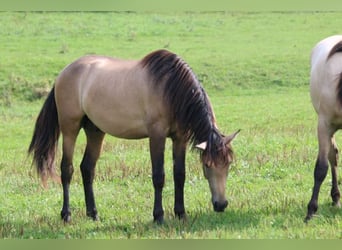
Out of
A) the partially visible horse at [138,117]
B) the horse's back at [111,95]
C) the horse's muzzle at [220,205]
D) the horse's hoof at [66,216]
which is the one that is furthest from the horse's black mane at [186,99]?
the horse's hoof at [66,216]

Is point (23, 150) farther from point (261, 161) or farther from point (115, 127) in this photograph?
point (115, 127)

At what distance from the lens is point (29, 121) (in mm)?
17062

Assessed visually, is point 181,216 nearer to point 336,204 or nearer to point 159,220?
point 159,220

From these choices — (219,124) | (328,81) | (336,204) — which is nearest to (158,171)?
(328,81)

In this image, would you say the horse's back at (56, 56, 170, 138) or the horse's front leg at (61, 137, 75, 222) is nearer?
the horse's back at (56, 56, 170, 138)

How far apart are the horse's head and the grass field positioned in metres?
0.25

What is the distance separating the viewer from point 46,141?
7.62 meters

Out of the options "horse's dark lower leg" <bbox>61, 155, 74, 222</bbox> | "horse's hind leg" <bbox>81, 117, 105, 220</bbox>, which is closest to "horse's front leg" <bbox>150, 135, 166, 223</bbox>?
"horse's hind leg" <bbox>81, 117, 105, 220</bbox>

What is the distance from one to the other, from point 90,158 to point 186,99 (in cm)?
175

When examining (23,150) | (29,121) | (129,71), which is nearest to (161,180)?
(129,71)

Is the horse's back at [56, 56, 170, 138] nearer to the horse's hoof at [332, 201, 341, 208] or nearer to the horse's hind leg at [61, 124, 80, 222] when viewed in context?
the horse's hind leg at [61, 124, 80, 222]

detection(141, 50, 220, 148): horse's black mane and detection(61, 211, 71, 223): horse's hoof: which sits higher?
detection(141, 50, 220, 148): horse's black mane

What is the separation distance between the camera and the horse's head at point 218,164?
20.6 ft

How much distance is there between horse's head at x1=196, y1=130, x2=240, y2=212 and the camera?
629cm
